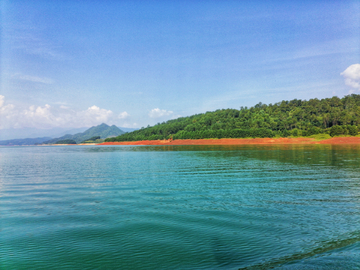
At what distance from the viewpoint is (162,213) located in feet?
47.5

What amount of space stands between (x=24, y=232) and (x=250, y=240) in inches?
433

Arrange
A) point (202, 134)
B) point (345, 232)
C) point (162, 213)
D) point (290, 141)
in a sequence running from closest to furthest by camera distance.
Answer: point (345, 232), point (162, 213), point (290, 141), point (202, 134)

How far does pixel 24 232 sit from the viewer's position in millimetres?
11891

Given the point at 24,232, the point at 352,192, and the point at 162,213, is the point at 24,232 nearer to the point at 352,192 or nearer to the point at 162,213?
the point at 162,213

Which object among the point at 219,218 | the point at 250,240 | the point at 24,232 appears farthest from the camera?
the point at 219,218

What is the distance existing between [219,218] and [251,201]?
437 centimetres

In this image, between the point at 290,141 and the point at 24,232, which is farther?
the point at 290,141

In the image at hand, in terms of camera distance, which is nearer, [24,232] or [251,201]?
[24,232]

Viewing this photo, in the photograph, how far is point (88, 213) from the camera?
1495 cm

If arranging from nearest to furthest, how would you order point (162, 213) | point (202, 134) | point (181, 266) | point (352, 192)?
point (181, 266) → point (162, 213) → point (352, 192) → point (202, 134)

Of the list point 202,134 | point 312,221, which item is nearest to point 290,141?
point 202,134

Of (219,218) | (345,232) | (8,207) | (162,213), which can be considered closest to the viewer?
(345,232)

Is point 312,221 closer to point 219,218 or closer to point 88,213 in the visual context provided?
point 219,218

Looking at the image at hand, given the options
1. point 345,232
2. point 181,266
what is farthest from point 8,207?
point 345,232
